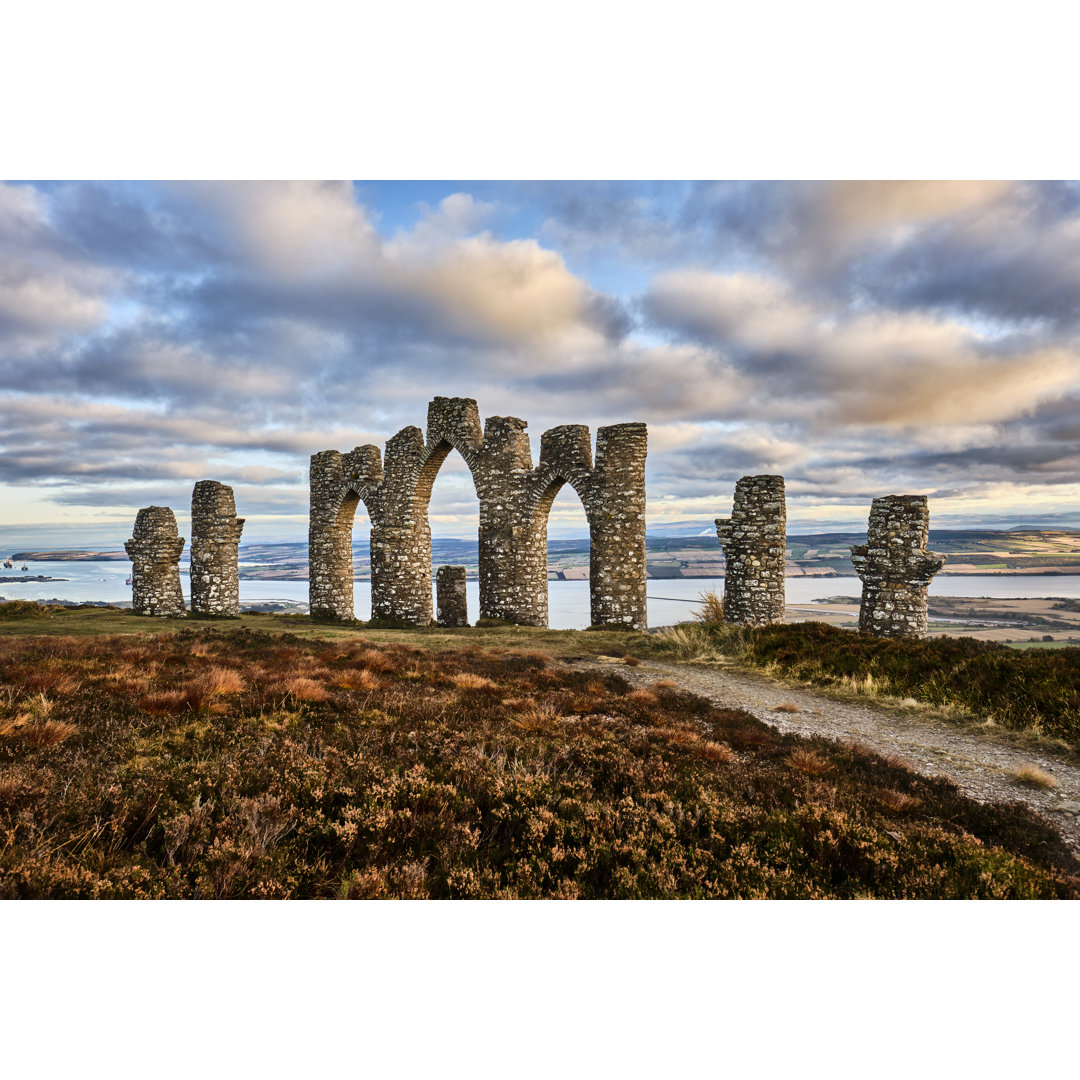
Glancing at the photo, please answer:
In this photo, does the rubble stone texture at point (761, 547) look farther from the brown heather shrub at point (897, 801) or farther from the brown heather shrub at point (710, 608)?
the brown heather shrub at point (897, 801)

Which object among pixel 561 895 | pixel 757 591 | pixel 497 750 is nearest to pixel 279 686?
pixel 497 750

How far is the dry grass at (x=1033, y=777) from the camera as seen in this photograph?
21.1ft

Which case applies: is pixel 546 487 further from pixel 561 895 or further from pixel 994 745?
pixel 561 895

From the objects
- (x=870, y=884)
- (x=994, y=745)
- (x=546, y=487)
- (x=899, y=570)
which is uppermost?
(x=546, y=487)

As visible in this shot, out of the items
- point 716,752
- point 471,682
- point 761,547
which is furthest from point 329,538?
point 716,752

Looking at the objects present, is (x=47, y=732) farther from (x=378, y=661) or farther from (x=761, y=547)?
(x=761, y=547)

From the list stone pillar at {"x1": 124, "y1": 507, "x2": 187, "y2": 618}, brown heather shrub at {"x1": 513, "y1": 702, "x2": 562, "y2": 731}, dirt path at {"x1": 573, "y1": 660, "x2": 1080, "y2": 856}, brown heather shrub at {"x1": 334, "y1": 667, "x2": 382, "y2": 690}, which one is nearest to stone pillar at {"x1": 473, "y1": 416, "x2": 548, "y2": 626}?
dirt path at {"x1": 573, "y1": 660, "x2": 1080, "y2": 856}

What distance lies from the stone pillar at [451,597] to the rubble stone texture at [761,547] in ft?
40.7

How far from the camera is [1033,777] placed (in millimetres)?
6520

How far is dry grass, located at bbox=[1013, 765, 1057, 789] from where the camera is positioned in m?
6.43

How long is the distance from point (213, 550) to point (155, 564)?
2.86m

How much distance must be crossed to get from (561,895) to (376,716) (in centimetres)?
403

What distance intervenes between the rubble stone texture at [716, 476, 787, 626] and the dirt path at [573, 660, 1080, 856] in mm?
7090

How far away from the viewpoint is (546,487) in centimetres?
2334
